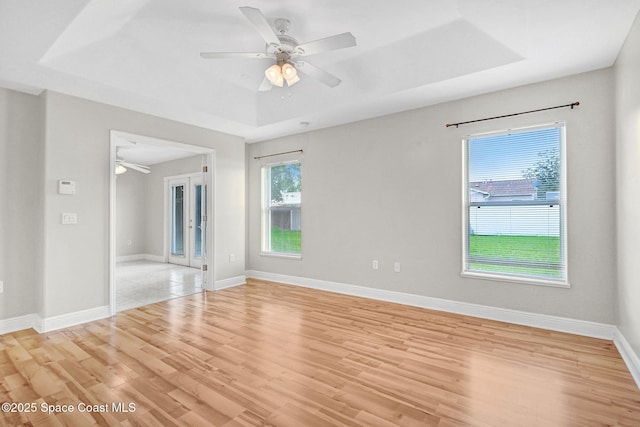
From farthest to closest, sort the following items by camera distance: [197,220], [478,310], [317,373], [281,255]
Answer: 1. [197,220]
2. [281,255]
3. [478,310]
4. [317,373]

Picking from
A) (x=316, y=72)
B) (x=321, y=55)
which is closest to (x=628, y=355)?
(x=316, y=72)

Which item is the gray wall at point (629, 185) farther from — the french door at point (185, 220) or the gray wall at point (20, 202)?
the french door at point (185, 220)

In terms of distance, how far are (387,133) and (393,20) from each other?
1707 millimetres

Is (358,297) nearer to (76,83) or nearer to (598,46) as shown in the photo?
(598,46)

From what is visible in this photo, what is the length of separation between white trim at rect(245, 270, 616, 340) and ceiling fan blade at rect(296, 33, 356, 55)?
10.5 feet

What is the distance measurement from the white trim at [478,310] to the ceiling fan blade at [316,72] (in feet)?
9.59

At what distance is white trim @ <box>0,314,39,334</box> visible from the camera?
11.1 ft

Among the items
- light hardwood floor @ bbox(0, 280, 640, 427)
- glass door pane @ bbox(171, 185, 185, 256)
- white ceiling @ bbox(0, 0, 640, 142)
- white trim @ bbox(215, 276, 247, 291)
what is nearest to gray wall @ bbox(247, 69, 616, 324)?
white ceiling @ bbox(0, 0, 640, 142)

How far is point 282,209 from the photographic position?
5.83 m

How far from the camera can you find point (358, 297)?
15.5 feet

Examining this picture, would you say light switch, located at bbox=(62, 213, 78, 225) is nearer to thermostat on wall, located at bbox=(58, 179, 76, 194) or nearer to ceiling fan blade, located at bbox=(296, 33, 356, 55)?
thermostat on wall, located at bbox=(58, 179, 76, 194)

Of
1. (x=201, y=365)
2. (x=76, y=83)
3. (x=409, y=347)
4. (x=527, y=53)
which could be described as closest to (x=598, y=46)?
(x=527, y=53)

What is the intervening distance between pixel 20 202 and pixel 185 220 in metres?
4.44

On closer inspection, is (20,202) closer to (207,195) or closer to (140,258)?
(207,195)
